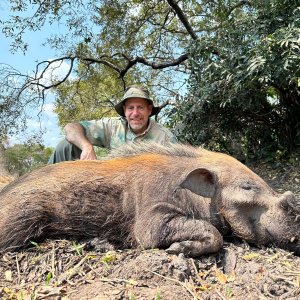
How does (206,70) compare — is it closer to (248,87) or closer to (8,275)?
(248,87)

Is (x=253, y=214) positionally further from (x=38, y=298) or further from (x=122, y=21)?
(x=122, y=21)

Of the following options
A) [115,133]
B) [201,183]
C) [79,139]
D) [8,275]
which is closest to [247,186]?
[201,183]

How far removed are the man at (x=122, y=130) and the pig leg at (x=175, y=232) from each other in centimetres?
186

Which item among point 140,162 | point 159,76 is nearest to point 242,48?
point 140,162

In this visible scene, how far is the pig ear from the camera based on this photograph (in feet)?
11.9

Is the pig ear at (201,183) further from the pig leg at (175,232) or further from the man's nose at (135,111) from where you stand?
the man's nose at (135,111)

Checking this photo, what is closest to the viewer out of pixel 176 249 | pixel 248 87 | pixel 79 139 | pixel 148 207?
pixel 176 249

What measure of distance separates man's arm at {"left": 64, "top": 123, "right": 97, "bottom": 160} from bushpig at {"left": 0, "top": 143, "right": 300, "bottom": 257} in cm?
115

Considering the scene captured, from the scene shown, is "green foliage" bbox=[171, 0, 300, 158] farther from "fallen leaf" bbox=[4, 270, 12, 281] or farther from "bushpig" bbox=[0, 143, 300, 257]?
"fallen leaf" bbox=[4, 270, 12, 281]

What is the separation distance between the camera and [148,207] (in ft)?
11.6

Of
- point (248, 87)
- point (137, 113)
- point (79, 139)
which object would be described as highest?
point (248, 87)

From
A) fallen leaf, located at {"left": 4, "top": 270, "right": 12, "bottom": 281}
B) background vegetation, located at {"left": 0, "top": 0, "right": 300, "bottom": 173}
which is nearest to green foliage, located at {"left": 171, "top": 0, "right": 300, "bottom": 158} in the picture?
background vegetation, located at {"left": 0, "top": 0, "right": 300, "bottom": 173}

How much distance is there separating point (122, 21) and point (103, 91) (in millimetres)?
2608

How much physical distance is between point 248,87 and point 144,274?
4.23 meters
